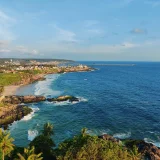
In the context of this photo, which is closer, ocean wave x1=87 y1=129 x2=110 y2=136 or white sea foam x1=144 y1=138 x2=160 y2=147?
white sea foam x1=144 y1=138 x2=160 y2=147

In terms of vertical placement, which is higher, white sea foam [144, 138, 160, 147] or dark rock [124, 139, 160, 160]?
dark rock [124, 139, 160, 160]

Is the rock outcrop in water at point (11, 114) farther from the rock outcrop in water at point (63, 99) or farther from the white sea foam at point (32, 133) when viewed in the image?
the rock outcrop in water at point (63, 99)

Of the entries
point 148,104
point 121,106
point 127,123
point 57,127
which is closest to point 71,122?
point 57,127

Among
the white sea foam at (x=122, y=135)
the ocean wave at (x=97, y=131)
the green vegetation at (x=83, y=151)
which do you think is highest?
the green vegetation at (x=83, y=151)

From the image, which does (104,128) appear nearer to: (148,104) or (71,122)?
(71,122)

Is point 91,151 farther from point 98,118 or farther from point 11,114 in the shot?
point 11,114

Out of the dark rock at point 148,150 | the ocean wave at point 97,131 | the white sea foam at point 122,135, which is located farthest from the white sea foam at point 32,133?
the dark rock at point 148,150

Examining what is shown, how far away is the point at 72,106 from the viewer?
115562 mm

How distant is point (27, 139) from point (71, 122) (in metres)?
21.1

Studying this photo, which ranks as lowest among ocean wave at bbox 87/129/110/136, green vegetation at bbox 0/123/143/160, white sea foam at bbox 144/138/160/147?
ocean wave at bbox 87/129/110/136

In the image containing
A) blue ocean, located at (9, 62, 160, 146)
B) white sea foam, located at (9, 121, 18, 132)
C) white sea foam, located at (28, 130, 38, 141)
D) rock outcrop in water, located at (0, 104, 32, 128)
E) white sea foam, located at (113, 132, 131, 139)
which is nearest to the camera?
white sea foam, located at (113, 132, 131, 139)

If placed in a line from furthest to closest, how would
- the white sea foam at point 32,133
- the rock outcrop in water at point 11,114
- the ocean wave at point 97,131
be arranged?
the rock outcrop in water at point 11,114 < the ocean wave at point 97,131 < the white sea foam at point 32,133

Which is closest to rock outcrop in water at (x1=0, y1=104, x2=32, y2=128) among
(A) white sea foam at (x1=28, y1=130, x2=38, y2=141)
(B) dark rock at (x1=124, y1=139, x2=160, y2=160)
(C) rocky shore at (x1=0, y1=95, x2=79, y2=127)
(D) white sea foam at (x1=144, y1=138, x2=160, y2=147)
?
(C) rocky shore at (x1=0, y1=95, x2=79, y2=127)

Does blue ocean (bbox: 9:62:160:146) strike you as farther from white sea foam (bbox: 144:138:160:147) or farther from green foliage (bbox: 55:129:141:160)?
green foliage (bbox: 55:129:141:160)
